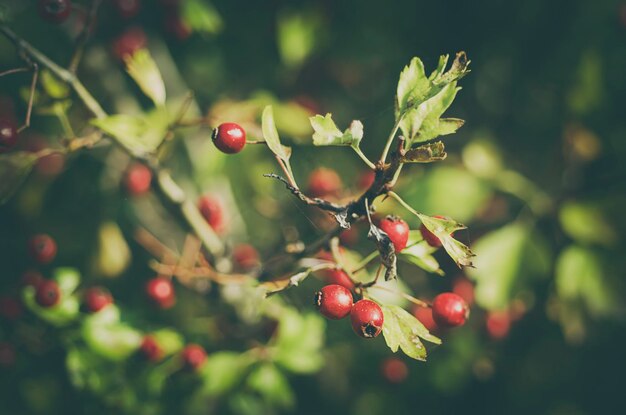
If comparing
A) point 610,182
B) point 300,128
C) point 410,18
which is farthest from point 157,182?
point 610,182

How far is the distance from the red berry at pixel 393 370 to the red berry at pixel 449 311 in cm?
99

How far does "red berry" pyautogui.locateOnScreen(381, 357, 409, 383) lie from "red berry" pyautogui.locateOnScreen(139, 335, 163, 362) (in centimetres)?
98

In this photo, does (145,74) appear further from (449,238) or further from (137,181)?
(449,238)

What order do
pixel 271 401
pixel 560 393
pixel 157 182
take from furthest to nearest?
pixel 560 393
pixel 271 401
pixel 157 182

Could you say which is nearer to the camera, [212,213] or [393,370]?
[212,213]

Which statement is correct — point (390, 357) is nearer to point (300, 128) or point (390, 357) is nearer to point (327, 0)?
point (300, 128)

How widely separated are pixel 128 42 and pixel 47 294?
1091 mm

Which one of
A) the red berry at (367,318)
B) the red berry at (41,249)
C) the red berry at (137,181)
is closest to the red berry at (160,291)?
the red berry at (41,249)

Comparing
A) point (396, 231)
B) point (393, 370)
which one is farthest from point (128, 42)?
point (393, 370)

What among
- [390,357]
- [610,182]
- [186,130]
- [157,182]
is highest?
[157,182]

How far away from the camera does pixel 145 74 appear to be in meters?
1.43

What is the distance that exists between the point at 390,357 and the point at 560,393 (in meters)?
1.04

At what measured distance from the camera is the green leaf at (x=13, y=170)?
1282 mm

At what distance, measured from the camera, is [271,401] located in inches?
69.8
